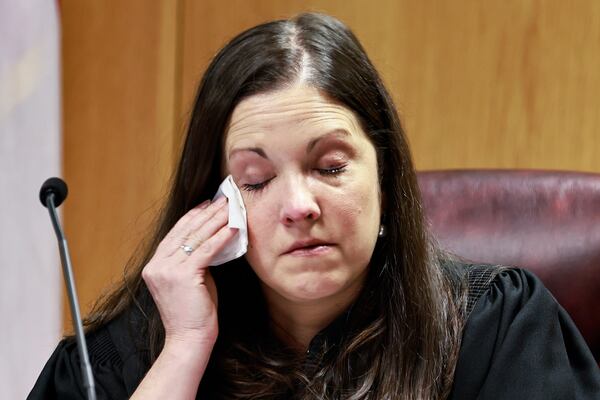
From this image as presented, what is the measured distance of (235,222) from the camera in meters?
1.23

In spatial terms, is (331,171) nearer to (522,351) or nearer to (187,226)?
(187,226)

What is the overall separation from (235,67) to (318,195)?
8.2 inches

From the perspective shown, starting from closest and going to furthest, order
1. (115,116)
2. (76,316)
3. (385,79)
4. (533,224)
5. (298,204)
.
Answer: (76,316), (298,204), (533,224), (385,79), (115,116)

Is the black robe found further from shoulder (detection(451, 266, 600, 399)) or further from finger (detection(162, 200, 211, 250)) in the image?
finger (detection(162, 200, 211, 250))

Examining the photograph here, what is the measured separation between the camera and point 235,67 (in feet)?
4.01

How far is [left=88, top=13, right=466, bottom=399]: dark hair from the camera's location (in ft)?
3.98

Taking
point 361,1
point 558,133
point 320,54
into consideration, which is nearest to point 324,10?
point 361,1

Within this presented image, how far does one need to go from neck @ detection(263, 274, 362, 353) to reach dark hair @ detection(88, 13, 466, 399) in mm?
17

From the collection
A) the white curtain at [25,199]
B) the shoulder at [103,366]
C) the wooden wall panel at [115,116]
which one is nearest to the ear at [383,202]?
the shoulder at [103,366]

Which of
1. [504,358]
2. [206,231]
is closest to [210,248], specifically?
[206,231]

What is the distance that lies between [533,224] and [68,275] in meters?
0.74

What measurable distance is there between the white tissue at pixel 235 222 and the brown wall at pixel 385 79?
2.31 feet

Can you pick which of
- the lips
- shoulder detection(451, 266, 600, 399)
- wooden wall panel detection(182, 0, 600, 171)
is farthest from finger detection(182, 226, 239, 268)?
wooden wall panel detection(182, 0, 600, 171)

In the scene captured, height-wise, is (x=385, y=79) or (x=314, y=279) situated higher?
(x=385, y=79)
